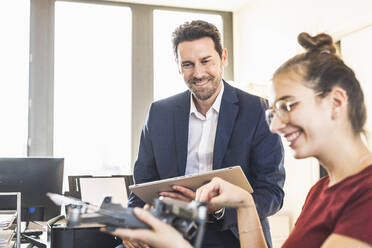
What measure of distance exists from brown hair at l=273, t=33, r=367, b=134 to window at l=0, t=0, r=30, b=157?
3.62 meters

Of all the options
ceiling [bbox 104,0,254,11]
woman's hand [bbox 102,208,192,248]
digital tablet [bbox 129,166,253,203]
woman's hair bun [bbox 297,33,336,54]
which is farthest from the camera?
ceiling [bbox 104,0,254,11]

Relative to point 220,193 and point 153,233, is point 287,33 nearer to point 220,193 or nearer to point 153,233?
point 220,193

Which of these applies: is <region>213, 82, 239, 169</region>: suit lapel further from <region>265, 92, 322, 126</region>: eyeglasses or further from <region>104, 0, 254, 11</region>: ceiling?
<region>104, 0, 254, 11</region>: ceiling

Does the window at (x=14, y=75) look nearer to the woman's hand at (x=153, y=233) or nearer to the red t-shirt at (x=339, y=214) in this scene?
the red t-shirt at (x=339, y=214)

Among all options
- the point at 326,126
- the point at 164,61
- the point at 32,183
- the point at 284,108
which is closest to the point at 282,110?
the point at 284,108

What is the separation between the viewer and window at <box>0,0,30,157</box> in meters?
4.17

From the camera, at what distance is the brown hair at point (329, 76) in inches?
41.3

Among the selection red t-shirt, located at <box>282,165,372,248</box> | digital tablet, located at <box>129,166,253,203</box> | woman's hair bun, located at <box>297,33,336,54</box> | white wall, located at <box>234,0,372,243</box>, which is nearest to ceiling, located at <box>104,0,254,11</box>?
white wall, located at <box>234,0,372,243</box>

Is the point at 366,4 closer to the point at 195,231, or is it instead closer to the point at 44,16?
the point at 195,231

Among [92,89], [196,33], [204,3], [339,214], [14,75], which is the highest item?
[204,3]

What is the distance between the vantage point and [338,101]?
103 centimetres

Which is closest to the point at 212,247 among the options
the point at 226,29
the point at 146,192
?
the point at 146,192

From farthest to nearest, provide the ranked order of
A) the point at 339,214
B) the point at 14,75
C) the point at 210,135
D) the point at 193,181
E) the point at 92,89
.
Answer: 1. the point at 92,89
2. the point at 14,75
3. the point at 210,135
4. the point at 193,181
5. the point at 339,214

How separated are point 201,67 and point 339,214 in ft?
3.29
